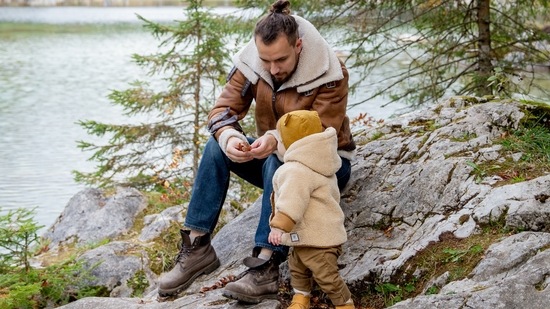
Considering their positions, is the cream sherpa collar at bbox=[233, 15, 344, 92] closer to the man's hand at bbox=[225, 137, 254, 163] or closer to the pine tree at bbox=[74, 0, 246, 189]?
the man's hand at bbox=[225, 137, 254, 163]

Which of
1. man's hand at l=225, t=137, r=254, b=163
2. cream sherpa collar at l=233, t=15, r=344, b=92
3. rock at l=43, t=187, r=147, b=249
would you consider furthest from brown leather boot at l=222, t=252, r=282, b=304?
rock at l=43, t=187, r=147, b=249

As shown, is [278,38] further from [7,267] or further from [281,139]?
[7,267]

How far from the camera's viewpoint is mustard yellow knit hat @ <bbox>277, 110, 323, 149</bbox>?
347 cm

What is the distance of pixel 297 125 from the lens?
137 inches

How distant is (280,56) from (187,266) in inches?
51.8

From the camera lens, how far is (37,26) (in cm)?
3675

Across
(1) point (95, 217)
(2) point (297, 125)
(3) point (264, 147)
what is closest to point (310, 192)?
(2) point (297, 125)

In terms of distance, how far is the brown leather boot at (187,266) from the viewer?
4059 mm

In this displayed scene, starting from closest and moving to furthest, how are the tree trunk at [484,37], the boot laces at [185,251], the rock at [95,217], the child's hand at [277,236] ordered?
the child's hand at [277,236]
the boot laces at [185,251]
the rock at [95,217]
the tree trunk at [484,37]

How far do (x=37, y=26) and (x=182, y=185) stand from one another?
3017 centimetres

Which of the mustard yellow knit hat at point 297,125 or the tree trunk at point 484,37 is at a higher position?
the mustard yellow knit hat at point 297,125

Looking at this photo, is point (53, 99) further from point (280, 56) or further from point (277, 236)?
point (277, 236)

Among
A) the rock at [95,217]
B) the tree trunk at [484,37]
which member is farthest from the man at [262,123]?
the tree trunk at [484,37]

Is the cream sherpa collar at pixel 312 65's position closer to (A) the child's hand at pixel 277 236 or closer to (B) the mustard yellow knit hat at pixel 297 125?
(B) the mustard yellow knit hat at pixel 297 125
